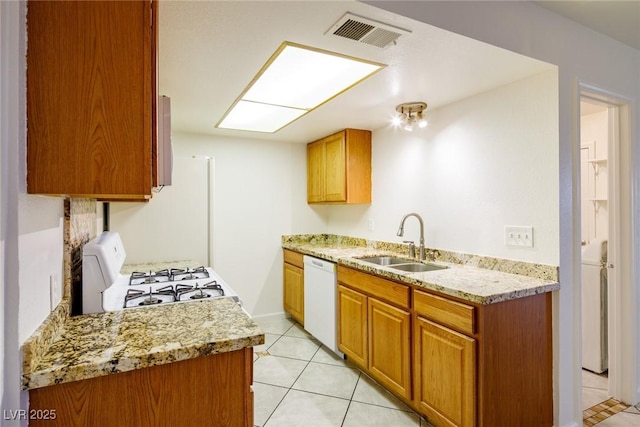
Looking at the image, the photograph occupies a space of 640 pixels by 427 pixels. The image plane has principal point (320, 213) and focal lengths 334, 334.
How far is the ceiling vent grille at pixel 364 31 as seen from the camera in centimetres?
143

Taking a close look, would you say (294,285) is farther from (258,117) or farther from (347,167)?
(258,117)

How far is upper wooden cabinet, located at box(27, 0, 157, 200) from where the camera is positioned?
3.21 ft

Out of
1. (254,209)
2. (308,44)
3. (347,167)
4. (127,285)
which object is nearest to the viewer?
(308,44)

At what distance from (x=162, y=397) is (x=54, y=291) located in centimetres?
57

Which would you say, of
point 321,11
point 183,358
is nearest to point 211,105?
point 321,11

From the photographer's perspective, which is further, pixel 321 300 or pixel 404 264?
pixel 321 300

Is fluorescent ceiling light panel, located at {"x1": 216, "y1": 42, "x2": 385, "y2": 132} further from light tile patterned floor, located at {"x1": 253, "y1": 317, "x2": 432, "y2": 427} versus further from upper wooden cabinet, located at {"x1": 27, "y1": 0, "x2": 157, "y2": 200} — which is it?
light tile patterned floor, located at {"x1": 253, "y1": 317, "x2": 432, "y2": 427}

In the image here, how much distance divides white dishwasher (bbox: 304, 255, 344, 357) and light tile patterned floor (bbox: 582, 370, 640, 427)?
67.4 inches

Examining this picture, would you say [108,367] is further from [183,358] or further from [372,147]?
[372,147]

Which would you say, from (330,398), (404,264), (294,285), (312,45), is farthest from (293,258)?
(312,45)

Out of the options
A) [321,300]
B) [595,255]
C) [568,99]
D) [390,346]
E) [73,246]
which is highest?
[568,99]

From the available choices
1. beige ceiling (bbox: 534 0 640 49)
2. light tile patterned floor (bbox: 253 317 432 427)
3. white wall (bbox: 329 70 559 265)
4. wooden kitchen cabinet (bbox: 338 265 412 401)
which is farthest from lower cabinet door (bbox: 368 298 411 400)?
beige ceiling (bbox: 534 0 640 49)

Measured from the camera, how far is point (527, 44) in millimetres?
1777

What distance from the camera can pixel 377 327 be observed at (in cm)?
238
